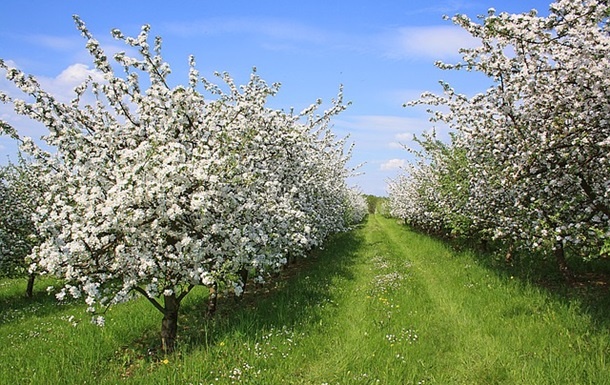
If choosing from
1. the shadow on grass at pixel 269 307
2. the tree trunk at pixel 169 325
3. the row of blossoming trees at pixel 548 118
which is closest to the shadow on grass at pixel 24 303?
the shadow on grass at pixel 269 307

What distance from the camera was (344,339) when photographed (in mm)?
9047

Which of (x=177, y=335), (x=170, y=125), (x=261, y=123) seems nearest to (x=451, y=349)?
(x=177, y=335)

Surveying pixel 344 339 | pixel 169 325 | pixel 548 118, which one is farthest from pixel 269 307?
pixel 548 118

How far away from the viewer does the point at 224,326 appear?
9680 millimetres

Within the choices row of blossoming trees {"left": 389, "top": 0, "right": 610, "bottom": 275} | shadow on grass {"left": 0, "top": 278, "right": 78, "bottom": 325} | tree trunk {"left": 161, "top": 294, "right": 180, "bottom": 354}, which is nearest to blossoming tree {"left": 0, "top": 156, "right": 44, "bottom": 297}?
shadow on grass {"left": 0, "top": 278, "right": 78, "bottom": 325}

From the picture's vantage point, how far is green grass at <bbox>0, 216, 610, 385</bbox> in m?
Result: 7.30

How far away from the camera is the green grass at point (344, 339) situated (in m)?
7.30

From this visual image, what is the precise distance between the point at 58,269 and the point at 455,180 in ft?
45.7

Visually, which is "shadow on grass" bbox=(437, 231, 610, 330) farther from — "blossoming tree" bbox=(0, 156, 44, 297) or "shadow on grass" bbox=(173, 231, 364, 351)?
"blossoming tree" bbox=(0, 156, 44, 297)

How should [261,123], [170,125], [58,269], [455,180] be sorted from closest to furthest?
1. [58,269]
2. [170,125]
3. [261,123]
4. [455,180]

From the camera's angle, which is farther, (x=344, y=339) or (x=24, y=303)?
(x=24, y=303)

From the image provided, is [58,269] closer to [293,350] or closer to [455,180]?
[293,350]

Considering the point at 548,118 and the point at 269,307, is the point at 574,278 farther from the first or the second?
the point at 269,307

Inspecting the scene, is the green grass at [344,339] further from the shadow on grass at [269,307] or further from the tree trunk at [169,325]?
the tree trunk at [169,325]
